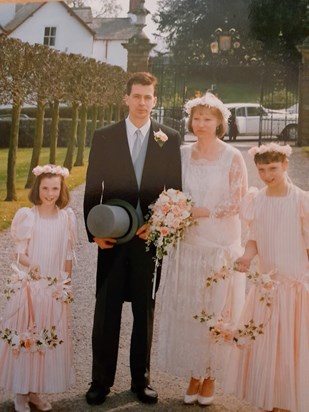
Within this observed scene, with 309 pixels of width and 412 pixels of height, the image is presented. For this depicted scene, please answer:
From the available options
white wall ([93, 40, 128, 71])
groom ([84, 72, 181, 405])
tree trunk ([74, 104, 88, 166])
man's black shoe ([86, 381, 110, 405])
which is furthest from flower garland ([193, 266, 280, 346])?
white wall ([93, 40, 128, 71])

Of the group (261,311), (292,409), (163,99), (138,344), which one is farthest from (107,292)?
(163,99)

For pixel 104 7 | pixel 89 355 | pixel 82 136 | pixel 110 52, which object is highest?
pixel 104 7

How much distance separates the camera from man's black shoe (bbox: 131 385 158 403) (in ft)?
9.55

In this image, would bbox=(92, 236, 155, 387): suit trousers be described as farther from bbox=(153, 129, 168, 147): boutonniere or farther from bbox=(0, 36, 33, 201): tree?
bbox=(0, 36, 33, 201): tree

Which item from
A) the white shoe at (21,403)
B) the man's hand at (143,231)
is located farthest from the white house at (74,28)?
the white shoe at (21,403)

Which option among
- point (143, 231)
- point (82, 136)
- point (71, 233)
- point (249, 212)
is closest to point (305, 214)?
point (249, 212)

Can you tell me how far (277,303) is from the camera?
2736 millimetres

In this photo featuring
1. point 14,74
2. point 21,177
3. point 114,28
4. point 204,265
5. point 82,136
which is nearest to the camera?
point 204,265

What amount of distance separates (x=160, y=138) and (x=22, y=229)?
82 cm

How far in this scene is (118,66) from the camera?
141 inches

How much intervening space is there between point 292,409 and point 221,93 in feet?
5.91

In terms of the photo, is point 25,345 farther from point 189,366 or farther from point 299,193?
point 299,193

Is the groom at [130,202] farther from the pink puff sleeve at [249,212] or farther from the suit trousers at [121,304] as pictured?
the pink puff sleeve at [249,212]

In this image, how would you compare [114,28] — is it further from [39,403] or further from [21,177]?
[39,403]
